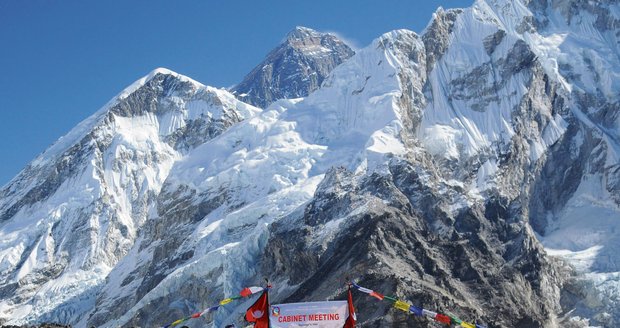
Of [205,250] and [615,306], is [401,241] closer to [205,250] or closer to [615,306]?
[615,306]

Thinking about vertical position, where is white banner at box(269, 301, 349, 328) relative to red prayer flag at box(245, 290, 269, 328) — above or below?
below

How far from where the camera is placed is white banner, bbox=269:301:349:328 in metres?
50.2

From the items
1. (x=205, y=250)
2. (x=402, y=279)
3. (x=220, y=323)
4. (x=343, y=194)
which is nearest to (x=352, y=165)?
(x=343, y=194)

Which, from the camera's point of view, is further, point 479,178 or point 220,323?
point 479,178

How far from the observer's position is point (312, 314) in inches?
1976

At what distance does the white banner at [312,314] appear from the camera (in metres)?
50.2

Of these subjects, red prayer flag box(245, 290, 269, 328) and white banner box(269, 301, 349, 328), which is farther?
red prayer flag box(245, 290, 269, 328)

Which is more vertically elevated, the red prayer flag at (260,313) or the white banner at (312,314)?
the red prayer flag at (260,313)

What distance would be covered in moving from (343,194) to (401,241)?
19026 mm

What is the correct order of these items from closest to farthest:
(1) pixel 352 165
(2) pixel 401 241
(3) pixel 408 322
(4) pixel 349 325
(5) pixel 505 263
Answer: (4) pixel 349 325 < (3) pixel 408 322 < (2) pixel 401 241 < (5) pixel 505 263 < (1) pixel 352 165

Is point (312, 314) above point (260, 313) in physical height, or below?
below

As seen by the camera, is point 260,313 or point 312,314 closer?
point 312,314

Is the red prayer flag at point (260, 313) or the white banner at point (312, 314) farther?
the red prayer flag at point (260, 313)

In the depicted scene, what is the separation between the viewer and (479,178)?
653ft
